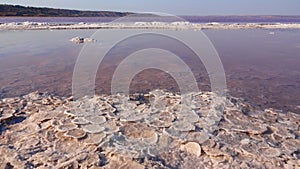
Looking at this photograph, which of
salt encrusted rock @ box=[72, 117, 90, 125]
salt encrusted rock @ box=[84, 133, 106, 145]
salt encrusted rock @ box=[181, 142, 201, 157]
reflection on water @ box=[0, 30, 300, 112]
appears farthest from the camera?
reflection on water @ box=[0, 30, 300, 112]

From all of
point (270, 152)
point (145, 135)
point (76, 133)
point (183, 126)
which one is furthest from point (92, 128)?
point (270, 152)

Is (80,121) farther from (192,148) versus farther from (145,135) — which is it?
(192,148)

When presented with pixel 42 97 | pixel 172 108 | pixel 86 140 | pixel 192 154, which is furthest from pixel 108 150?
pixel 42 97

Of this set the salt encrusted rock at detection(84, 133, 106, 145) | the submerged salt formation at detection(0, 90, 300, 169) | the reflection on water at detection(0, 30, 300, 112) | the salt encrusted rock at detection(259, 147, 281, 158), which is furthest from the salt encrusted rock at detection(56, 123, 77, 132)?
the salt encrusted rock at detection(259, 147, 281, 158)

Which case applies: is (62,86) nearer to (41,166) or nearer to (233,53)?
(41,166)

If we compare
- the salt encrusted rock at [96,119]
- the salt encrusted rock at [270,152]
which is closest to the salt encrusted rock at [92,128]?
the salt encrusted rock at [96,119]

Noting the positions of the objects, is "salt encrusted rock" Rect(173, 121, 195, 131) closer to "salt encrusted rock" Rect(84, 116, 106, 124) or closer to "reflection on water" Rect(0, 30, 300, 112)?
"salt encrusted rock" Rect(84, 116, 106, 124)

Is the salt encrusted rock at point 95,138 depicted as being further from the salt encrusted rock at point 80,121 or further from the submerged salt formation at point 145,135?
the salt encrusted rock at point 80,121
